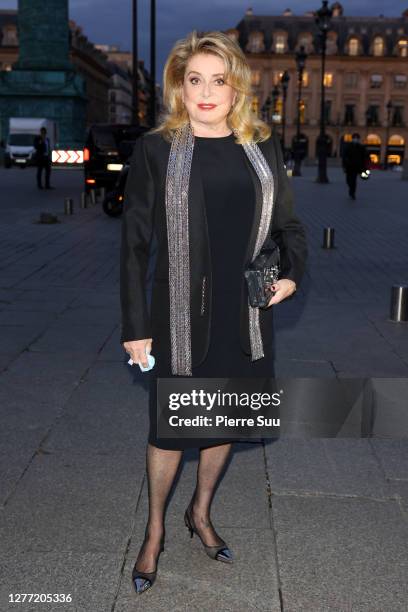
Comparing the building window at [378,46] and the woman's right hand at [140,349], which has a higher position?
the building window at [378,46]

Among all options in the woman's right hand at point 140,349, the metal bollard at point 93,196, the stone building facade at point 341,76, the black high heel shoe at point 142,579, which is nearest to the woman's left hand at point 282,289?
the woman's right hand at point 140,349

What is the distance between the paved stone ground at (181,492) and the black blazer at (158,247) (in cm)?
66

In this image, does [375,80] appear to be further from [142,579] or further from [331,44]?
[142,579]

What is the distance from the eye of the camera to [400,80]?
10781 cm

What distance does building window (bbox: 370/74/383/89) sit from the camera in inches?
4230

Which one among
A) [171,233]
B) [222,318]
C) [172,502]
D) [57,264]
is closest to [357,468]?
[172,502]

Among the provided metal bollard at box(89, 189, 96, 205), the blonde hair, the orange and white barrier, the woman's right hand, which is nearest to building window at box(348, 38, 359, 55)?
the orange and white barrier

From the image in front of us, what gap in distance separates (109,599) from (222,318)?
1012mm

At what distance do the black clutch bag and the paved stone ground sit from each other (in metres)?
0.53

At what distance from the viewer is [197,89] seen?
2.88m

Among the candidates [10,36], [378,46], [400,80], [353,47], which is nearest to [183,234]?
[10,36]

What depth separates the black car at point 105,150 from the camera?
2022 centimetres

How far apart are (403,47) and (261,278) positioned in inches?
4398

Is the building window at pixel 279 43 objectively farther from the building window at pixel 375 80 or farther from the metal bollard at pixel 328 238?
the metal bollard at pixel 328 238
